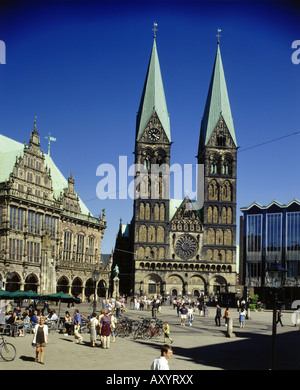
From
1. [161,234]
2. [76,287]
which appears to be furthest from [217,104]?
[76,287]

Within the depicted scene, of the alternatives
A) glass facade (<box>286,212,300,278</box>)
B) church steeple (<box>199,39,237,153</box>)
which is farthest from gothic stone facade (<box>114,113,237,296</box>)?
glass facade (<box>286,212,300,278</box>)

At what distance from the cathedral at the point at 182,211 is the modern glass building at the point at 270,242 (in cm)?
520

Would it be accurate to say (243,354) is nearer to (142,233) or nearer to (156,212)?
(142,233)

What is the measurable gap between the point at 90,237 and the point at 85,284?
6.26m

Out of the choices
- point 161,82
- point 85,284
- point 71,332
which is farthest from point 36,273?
point 161,82

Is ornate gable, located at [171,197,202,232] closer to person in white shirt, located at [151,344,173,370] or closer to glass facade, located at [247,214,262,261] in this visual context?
glass facade, located at [247,214,262,261]

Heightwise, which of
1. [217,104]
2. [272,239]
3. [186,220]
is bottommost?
[272,239]

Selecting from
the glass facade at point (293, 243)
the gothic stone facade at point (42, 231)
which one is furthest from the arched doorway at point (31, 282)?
the glass facade at point (293, 243)

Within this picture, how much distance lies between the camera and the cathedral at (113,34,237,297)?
87.1 m

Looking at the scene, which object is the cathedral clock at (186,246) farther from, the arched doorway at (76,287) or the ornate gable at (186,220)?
the arched doorway at (76,287)

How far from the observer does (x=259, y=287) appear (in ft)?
266

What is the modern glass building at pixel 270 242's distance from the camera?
2995 inches

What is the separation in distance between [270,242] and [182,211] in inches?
664

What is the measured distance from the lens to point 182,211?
8950 centimetres
